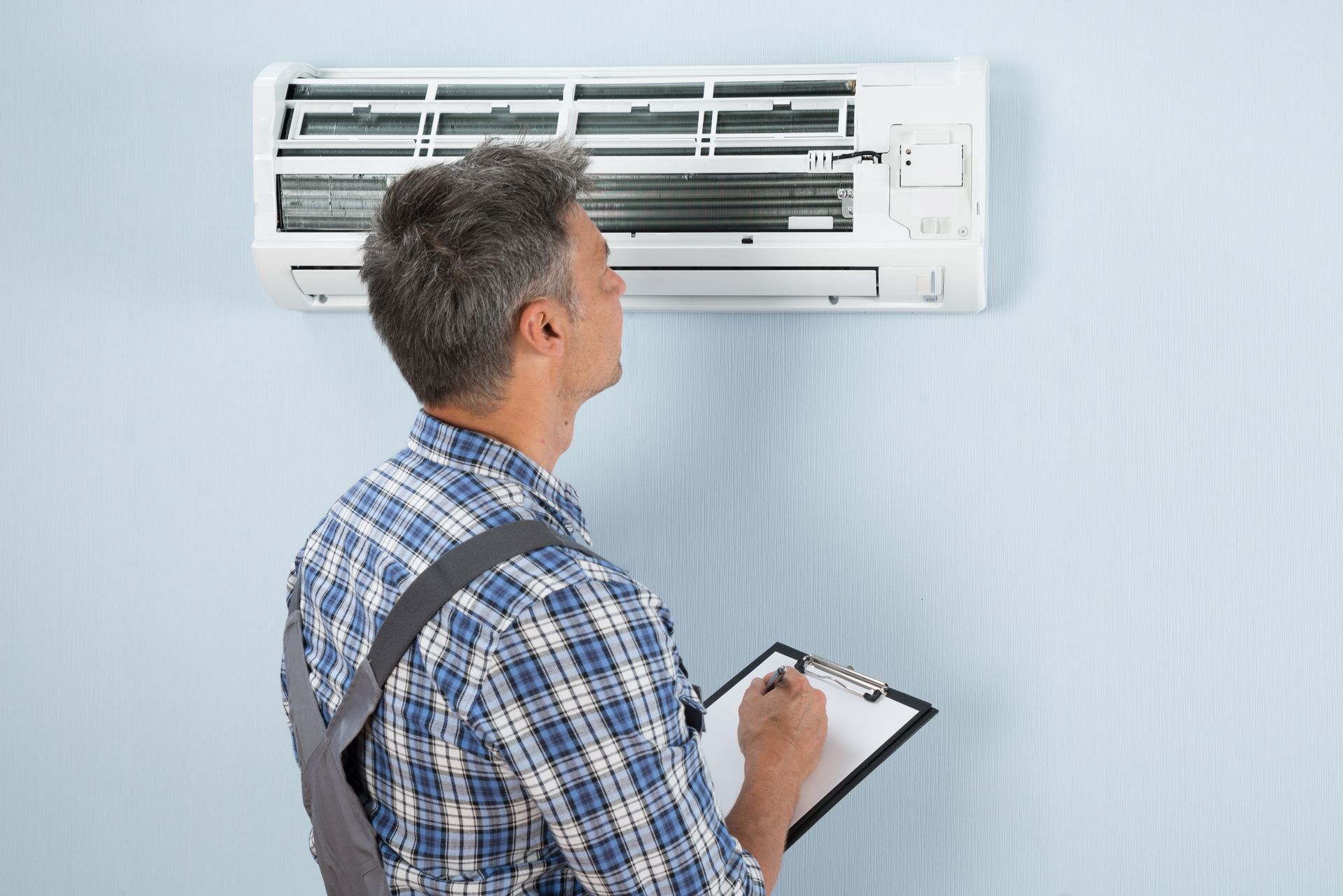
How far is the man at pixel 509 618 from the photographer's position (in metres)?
0.76

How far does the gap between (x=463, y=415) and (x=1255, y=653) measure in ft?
2.98

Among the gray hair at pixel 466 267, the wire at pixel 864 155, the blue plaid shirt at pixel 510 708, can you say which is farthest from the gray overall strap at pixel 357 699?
the wire at pixel 864 155

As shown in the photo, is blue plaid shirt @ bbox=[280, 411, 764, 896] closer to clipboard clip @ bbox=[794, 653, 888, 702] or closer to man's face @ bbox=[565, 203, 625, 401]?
man's face @ bbox=[565, 203, 625, 401]

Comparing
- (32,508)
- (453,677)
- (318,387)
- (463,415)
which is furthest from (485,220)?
(32,508)

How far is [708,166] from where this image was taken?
1162 millimetres

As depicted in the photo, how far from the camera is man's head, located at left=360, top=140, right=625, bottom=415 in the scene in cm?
85

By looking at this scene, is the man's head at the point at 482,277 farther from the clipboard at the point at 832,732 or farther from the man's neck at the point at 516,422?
the clipboard at the point at 832,732

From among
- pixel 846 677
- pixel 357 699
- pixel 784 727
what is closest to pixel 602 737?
pixel 357 699

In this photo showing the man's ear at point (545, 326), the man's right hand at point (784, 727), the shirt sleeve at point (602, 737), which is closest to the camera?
the shirt sleeve at point (602, 737)

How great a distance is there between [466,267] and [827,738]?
1.78 feet

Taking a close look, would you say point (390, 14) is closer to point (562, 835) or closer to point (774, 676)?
point (774, 676)

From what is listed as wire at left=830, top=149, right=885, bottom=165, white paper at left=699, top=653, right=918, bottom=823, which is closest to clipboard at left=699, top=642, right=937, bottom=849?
white paper at left=699, top=653, right=918, bottom=823

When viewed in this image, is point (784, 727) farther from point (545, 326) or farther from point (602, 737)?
point (545, 326)

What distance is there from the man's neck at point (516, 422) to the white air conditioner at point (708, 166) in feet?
1.12
